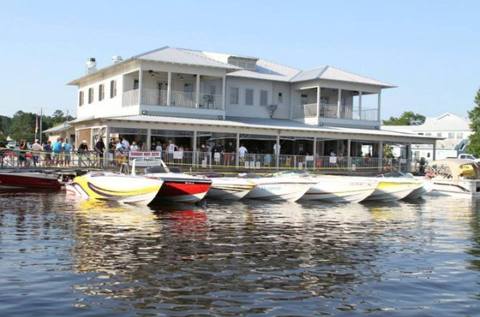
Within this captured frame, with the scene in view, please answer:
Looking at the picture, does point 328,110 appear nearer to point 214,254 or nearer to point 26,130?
point 214,254

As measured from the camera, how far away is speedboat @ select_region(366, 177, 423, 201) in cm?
3164

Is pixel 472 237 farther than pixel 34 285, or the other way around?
pixel 472 237

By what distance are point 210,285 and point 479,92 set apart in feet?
238

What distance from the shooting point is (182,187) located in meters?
25.6

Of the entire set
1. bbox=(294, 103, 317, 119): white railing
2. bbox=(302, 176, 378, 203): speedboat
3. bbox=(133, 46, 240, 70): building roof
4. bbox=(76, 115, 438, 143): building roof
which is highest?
bbox=(133, 46, 240, 70): building roof

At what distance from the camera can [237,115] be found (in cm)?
4547

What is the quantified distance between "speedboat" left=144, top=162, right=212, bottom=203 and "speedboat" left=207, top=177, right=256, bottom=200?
9.54ft

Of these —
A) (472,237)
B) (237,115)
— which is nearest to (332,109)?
(237,115)

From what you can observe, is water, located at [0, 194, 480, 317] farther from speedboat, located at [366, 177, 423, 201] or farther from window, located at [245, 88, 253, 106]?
window, located at [245, 88, 253, 106]

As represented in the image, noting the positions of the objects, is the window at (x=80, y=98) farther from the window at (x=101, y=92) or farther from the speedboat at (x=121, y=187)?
the speedboat at (x=121, y=187)

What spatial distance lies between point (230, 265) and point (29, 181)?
22.8 metres

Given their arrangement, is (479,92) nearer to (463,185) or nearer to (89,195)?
(463,185)

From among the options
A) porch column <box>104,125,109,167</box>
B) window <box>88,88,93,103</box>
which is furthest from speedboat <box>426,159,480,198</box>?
window <box>88,88,93,103</box>

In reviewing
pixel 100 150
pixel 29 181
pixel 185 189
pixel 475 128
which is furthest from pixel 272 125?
pixel 475 128
